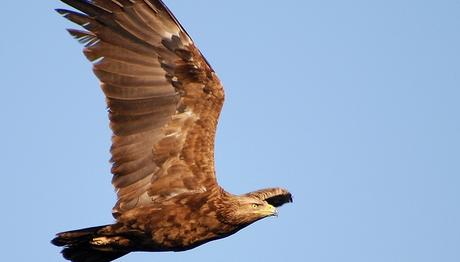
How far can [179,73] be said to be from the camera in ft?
45.1

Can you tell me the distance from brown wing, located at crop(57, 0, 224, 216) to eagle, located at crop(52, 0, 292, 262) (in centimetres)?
1

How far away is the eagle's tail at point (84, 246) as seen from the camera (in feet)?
43.6

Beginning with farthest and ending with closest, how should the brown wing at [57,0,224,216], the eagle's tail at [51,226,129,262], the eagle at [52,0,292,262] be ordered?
the brown wing at [57,0,224,216] < the eagle at [52,0,292,262] < the eagle's tail at [51,226,129,262]

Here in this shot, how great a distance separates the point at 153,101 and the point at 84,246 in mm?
2027

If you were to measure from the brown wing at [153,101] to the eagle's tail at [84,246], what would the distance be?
469 mm

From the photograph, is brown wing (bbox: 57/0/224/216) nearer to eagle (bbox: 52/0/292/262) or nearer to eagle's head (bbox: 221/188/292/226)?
eagle (bbox: 52/0/292/262)

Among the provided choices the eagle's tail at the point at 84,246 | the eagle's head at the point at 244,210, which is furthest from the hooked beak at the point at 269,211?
the eagle's tail at the point at 84,246

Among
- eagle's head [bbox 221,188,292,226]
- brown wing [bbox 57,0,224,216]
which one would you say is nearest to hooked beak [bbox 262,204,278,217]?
eagle's head [bbox 221,188,292,226]

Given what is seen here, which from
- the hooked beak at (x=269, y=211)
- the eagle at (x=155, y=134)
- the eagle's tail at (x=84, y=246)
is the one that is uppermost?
the eagle at (x=155, y=134)

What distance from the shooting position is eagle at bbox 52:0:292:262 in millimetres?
13453

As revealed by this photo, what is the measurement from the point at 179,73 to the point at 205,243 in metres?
2.16

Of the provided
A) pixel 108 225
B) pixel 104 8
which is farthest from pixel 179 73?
pixel 108 225

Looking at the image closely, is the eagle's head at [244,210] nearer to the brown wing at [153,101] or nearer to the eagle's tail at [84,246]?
the brown wing at [153,101]

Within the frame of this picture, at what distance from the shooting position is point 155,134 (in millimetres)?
13883
